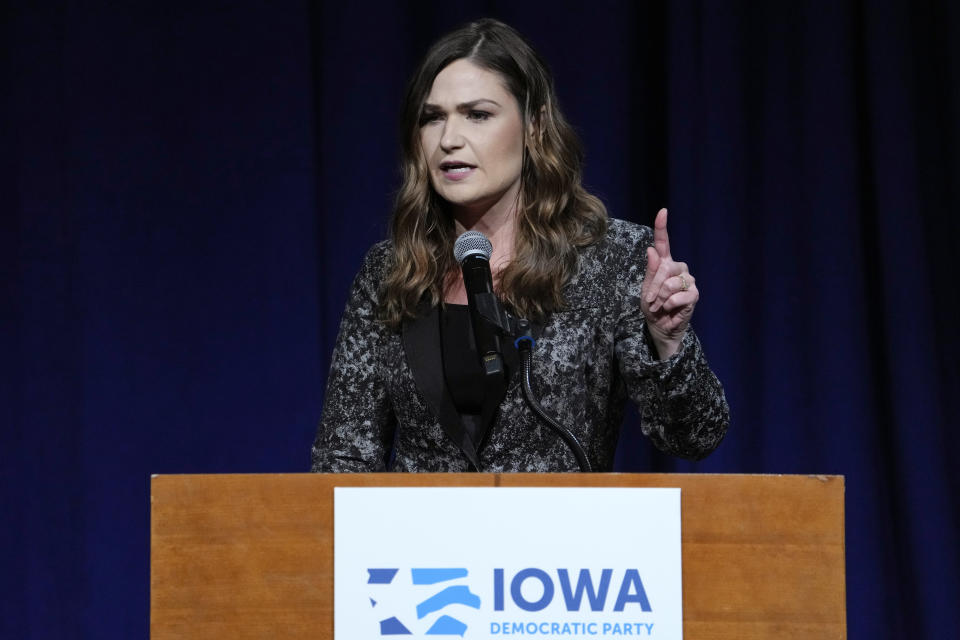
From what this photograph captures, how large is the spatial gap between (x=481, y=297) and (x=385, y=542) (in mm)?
410

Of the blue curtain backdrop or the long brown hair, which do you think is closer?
the long brown hair

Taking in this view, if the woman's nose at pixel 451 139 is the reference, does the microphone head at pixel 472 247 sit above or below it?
below

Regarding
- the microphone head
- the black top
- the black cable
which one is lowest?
the black cable

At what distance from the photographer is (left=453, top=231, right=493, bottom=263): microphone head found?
1.49 m

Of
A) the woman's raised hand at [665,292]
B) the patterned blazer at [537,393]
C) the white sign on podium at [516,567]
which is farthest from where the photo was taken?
the patterned blazer at [537,393]

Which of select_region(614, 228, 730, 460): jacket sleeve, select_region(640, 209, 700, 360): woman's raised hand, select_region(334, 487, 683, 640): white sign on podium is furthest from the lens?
select_region(614, 228, 730, 460): jacket sleeve

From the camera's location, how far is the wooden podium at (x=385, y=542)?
1136mm

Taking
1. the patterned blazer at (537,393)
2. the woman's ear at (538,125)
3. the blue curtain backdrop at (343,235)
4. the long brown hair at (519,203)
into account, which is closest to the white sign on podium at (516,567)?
the patterned blazer at (537,393)

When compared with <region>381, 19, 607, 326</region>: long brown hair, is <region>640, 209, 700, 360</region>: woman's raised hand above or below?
below

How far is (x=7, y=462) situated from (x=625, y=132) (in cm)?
199

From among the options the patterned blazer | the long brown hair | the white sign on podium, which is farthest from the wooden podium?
the long brown hair

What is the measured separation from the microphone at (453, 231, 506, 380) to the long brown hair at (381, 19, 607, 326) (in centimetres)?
36

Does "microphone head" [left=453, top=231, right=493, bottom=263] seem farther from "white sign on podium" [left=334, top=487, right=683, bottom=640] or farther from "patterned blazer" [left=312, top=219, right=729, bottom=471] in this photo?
"white sign on podium" [left=334, top=487, right=683, bottom=640]

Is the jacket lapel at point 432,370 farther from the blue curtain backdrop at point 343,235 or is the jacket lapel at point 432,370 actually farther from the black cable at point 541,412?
the blue curtain backdrop at point 343,235
